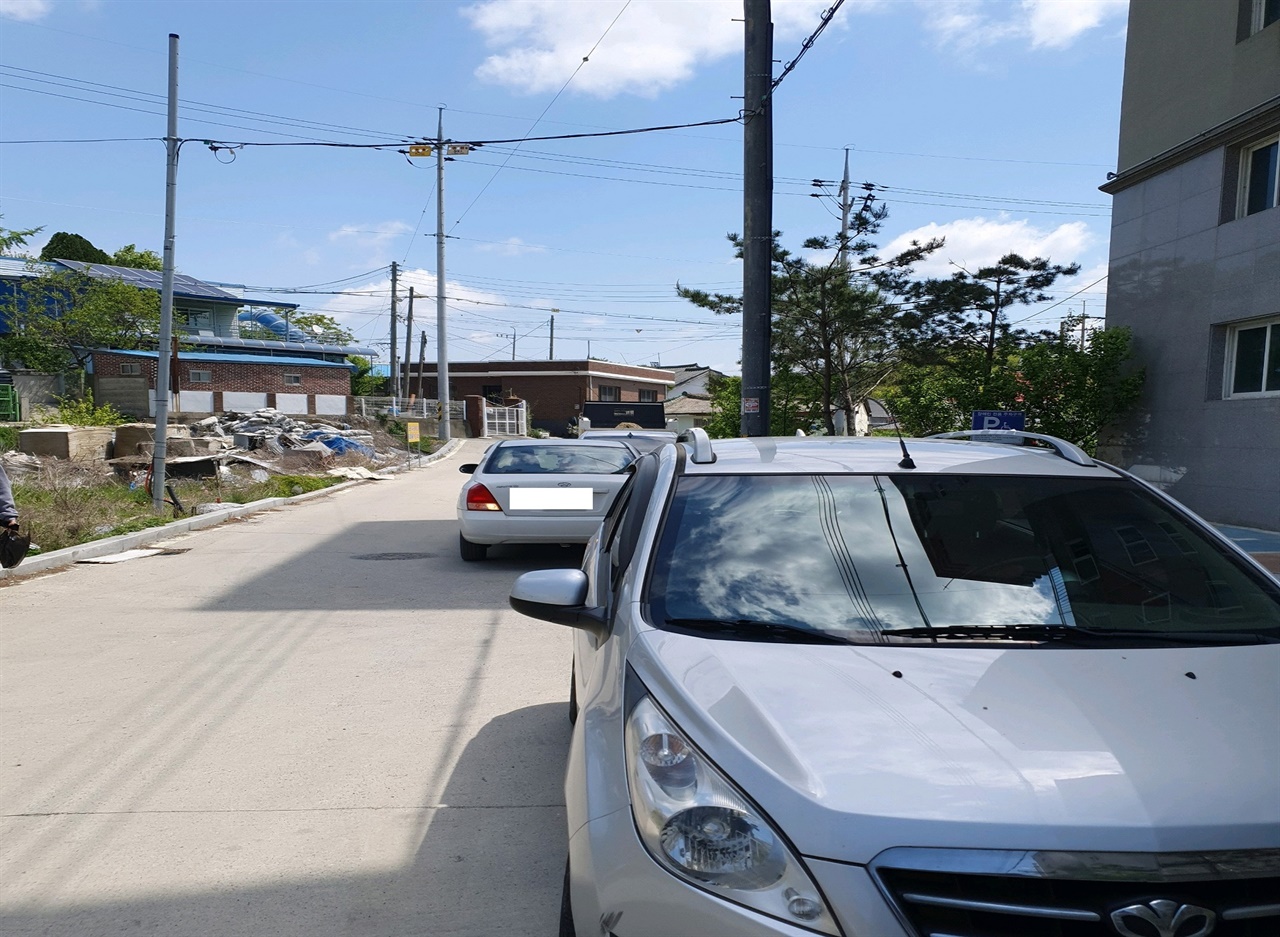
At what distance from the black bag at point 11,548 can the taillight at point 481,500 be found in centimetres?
415

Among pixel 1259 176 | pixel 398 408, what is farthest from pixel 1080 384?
pixel 398 408

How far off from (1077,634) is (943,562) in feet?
1.47

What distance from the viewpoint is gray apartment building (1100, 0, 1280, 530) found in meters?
11.9

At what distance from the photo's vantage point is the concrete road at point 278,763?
327 cm

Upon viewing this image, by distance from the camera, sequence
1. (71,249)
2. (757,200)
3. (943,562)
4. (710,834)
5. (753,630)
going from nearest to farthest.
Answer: (710,834) < (753,630) < (943,562) < (757,200) < (71,249)

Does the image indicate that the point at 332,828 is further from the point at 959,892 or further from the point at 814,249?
the point at 814,249

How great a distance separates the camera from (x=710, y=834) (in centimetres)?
195

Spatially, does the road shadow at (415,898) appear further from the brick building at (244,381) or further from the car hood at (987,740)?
the brick building at (244,381)

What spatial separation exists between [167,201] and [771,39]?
10.4 metres

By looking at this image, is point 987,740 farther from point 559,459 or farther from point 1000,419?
point 1000,419

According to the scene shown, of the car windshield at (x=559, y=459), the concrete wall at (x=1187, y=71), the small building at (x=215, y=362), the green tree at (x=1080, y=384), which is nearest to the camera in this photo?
the car windshield at (x=559, y=459)

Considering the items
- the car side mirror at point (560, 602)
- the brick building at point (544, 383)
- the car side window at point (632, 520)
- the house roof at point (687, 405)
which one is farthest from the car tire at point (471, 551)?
the house roof at point (687, 405)

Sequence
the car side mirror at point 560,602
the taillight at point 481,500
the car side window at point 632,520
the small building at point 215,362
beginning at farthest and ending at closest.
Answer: the small building at point 215,362, the taillight at point 481,500, the car side window at point 632,520, the car side mirror at point 560,602

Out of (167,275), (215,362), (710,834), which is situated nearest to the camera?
(710,834)
